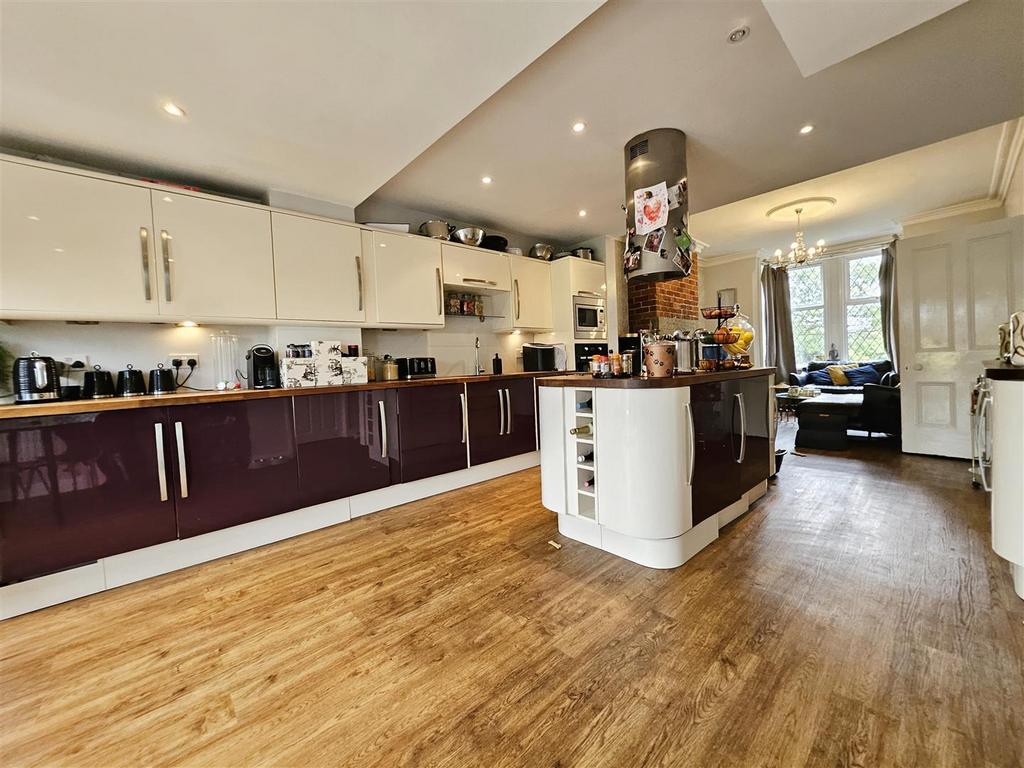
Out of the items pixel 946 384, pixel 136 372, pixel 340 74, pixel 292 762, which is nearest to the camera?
pixel 292 762

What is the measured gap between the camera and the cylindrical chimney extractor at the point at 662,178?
90.3 inches

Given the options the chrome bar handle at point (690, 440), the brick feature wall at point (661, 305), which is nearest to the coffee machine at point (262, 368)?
the chrome bar handle at point (690, 440)

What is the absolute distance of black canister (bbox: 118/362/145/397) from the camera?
2.16 metres

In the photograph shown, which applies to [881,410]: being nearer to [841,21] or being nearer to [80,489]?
[841,21]

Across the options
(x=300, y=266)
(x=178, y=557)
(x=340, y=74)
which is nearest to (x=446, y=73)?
(x=340, y=74)

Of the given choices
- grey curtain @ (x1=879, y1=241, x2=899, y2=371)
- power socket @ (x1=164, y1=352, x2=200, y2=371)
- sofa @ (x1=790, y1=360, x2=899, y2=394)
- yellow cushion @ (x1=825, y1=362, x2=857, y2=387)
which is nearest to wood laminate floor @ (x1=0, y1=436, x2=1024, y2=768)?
power socket @ (x1=164, y1=352, x2=200, y2=371)

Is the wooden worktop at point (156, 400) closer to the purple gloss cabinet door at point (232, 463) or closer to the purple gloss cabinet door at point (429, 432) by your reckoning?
the purple gloss cabinet door at point (232, 463)

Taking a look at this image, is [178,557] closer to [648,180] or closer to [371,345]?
[371,345]

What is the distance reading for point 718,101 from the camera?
80.4 inches

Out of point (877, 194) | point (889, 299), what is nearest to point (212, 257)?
point (877, 194)

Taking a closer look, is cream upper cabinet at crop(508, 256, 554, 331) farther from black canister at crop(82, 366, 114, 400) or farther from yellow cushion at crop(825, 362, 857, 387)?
yellow cushion at crop(825, 362, 857, 387)

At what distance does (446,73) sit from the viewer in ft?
5.29

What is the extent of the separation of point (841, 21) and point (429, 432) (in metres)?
2.94

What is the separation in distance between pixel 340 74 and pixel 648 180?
1693mm
